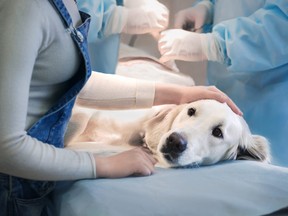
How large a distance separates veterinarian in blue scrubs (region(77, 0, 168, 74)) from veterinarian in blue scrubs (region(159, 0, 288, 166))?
46mm

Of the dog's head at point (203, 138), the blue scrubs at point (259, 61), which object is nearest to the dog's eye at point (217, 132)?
the dog's head at point (203, 138)

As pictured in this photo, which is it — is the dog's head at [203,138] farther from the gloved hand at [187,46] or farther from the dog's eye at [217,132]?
the gloved hand at [187,46]

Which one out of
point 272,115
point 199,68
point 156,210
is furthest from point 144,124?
point 156,210

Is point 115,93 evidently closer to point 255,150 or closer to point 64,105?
point 64,105

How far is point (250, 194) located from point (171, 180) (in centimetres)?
13

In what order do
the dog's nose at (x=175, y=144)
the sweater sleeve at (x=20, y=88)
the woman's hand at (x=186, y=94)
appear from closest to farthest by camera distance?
the sweater sleeve at (x=20, y=88) < the dog's nose at (x=175, y=144) < the woman's hand at (x=186, y=94)

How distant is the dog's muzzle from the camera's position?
30.1 inches

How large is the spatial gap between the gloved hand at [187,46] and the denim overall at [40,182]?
10.5 inches

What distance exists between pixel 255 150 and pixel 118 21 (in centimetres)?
42

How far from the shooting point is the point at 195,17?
933mm

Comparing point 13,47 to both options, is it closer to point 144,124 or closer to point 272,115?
point 144,124

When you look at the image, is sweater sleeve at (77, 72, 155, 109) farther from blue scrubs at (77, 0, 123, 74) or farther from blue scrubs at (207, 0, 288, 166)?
blue scrubs at (207, 0, 288, 166)

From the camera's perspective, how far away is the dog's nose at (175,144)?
763 millimetres

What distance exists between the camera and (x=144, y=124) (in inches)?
36.8
